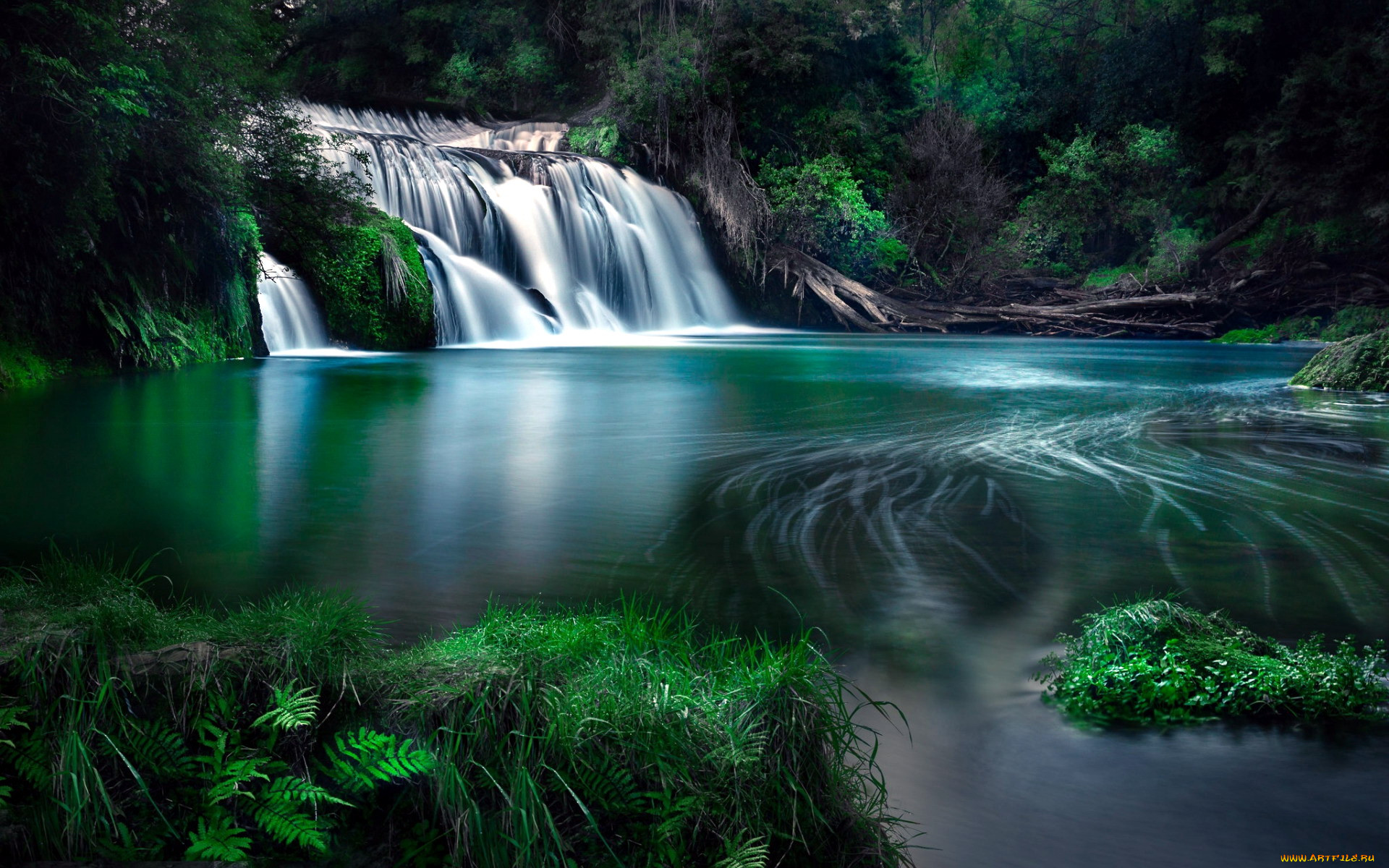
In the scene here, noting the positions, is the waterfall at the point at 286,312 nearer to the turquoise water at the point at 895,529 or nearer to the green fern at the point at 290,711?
the turquoise water at the point at 895,529

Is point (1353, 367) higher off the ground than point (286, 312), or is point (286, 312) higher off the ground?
point (286, 312)

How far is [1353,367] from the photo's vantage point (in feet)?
39.4

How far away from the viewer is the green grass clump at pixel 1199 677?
2.71 m

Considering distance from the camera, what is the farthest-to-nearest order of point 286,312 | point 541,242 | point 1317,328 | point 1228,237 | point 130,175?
point 1228,237 < point 1317,328 < point 541,242 < point 286,312 < point 130,175

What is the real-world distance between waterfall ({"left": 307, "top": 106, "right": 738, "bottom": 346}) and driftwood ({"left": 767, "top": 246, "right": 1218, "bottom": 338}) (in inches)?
94.8

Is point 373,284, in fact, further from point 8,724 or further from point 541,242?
point 8,724

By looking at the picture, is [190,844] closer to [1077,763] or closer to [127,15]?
[1077,763]

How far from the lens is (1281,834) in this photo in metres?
2.16

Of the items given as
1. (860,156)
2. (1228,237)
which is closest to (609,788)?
(1228,237)

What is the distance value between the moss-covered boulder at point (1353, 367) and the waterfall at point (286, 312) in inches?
583

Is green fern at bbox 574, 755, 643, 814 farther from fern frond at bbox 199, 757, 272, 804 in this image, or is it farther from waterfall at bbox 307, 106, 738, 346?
waterfall at bbox 307, 106, 738, 346

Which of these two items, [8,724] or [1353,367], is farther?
[1353,367]

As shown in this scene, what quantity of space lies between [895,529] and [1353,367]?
392 inches

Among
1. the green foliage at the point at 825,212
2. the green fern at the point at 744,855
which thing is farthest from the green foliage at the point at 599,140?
the green fern at the point at 744,855
